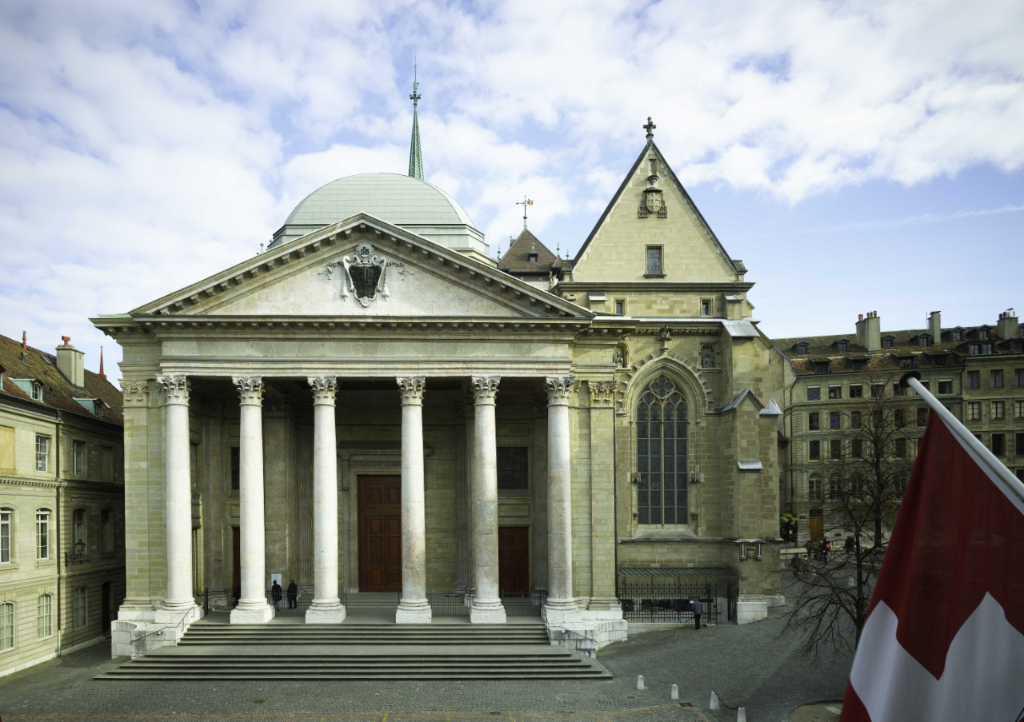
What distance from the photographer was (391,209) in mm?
45500

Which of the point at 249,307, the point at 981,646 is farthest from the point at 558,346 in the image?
the point at 981,646

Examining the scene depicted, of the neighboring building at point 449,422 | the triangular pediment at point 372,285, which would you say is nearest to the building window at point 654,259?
the neighboring building at point 449,422

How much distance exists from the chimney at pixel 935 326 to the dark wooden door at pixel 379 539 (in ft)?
171

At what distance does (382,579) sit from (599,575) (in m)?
10.6

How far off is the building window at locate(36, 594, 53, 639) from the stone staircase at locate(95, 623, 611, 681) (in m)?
7.06

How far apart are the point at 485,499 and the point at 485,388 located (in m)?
4.25

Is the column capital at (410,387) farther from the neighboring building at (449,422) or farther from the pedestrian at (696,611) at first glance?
the pedestrian at (696,611)

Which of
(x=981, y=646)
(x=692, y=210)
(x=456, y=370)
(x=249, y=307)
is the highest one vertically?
(x=692, y=210)

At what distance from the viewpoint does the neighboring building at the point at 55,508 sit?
3070 cm

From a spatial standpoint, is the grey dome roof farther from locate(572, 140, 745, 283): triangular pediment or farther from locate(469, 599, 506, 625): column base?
locate(469, 599, 506, 625): column base

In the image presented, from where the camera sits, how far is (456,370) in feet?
102

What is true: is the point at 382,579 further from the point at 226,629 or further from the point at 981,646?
the point at 981,646

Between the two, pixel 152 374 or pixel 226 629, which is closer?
pixel 226 629

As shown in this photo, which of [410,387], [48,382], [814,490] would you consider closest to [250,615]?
[410,387]
